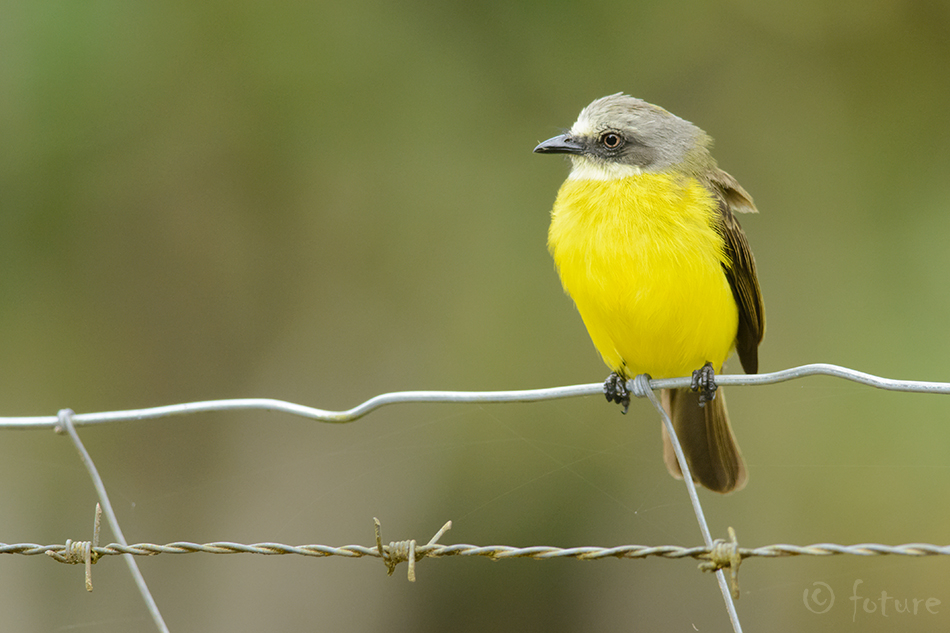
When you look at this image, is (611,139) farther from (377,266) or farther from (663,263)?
(377,266)

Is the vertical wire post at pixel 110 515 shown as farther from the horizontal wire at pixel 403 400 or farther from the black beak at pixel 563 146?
the black beak at pixel 563 146

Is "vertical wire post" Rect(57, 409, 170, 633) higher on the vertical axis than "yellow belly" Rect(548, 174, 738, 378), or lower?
lower

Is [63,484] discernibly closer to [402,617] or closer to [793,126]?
[402,617]

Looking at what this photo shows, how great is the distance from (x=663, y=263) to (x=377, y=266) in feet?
12.2

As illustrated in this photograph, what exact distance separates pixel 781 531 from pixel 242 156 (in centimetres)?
408

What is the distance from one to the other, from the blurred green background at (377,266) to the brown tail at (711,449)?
86.8 inches

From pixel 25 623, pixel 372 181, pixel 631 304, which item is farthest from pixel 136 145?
pixel 631 304

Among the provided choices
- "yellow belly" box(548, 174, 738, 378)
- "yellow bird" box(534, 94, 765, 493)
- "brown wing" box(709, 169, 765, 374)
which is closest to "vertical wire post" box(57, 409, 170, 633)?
"yellow bird" box(534, 94, 765, 493)

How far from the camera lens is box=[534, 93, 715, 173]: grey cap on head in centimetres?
352

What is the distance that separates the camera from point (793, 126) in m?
6.61

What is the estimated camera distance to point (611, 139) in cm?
363

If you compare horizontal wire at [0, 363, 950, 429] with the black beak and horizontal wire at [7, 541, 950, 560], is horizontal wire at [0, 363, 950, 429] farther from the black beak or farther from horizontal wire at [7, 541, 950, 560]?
the black beak

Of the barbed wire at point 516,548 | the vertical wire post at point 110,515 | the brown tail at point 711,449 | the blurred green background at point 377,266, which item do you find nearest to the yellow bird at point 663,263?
the brown tail at point 711,449

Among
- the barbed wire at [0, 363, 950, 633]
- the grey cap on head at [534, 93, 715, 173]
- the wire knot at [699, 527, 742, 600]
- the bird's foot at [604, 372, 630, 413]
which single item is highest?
the grey cap on head at [534, 93, 715, 173]
